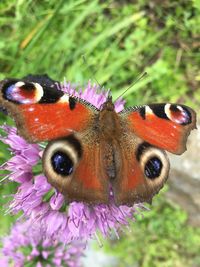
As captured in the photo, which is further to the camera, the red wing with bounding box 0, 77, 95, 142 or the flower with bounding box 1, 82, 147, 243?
the flower with bounding box 1, 82, 147, 243

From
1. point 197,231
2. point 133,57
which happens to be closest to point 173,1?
point 133,57

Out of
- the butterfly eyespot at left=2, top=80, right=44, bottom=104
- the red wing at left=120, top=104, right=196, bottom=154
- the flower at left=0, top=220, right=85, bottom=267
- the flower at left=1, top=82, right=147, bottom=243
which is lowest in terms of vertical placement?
the flower at left=0, top=220, right=85, bottom=267

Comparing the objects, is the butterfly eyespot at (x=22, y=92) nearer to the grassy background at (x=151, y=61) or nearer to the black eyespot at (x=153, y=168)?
the black eyespot at (x=153, y=168)

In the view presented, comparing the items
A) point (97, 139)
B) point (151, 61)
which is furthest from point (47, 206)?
point (151, 61)

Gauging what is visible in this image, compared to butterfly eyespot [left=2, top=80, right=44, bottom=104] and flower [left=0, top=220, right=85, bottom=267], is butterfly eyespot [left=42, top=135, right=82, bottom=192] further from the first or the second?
flower [left=0, top=220, right=85, bottom=267]

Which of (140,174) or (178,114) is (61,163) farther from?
(178,114)

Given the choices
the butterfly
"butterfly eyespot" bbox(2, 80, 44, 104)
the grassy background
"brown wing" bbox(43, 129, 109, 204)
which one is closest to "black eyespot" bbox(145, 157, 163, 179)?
the butterfly

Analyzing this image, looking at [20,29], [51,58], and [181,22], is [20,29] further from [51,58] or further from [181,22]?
[181,22]
